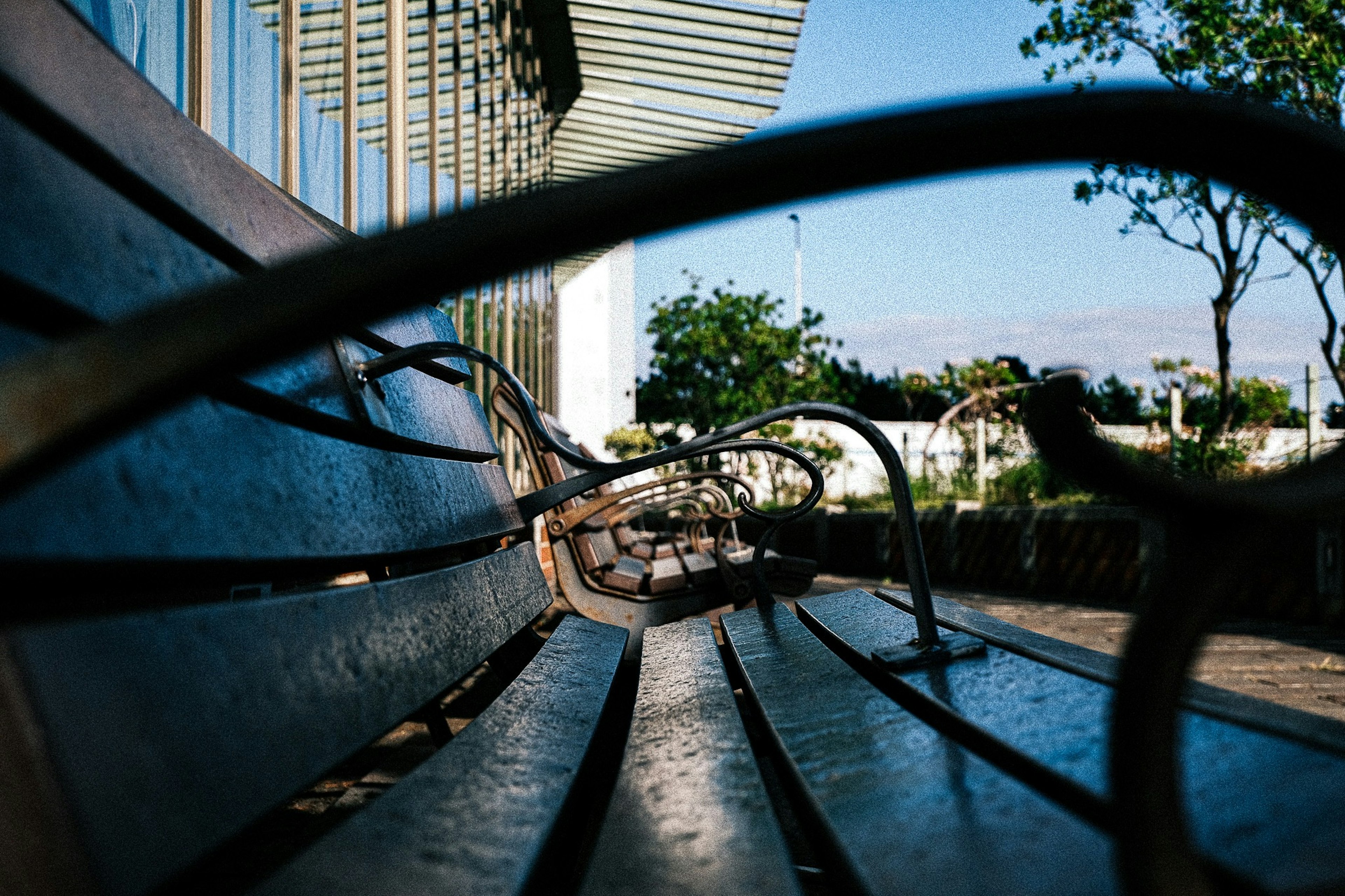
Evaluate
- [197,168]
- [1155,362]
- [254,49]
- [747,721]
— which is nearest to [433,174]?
[254,49]

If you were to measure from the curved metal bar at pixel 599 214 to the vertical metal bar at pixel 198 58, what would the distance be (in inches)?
86.9

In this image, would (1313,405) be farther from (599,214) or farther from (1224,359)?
(599,214)

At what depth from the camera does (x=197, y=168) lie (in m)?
0.86

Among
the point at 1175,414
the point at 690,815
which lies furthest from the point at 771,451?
the point at 1175,414

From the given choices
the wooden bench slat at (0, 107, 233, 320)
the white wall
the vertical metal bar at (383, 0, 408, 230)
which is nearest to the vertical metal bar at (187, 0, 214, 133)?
the vertical metal bar at (383, 0, 408, 230)

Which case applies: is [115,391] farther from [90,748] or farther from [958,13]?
[958,13]

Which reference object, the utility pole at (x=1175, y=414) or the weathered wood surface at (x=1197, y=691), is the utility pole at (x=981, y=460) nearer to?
the utility pole at (x=1175, y=414)

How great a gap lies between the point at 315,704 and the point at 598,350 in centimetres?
1801

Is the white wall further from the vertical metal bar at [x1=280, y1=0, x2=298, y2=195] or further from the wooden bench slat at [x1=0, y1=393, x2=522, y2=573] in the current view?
the wooden bench slat at [x1=0, y1=393, x2=522, y2=573]

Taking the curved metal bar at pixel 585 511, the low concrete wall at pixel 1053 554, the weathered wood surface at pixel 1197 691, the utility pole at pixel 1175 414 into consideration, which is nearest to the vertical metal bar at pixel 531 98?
the low concrete wall at pixel 1053 554

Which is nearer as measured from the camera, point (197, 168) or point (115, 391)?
point (115, 391)

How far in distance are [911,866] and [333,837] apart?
0.39m

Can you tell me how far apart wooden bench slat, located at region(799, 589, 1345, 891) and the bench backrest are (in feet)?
1.77

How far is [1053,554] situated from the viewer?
7840mm
